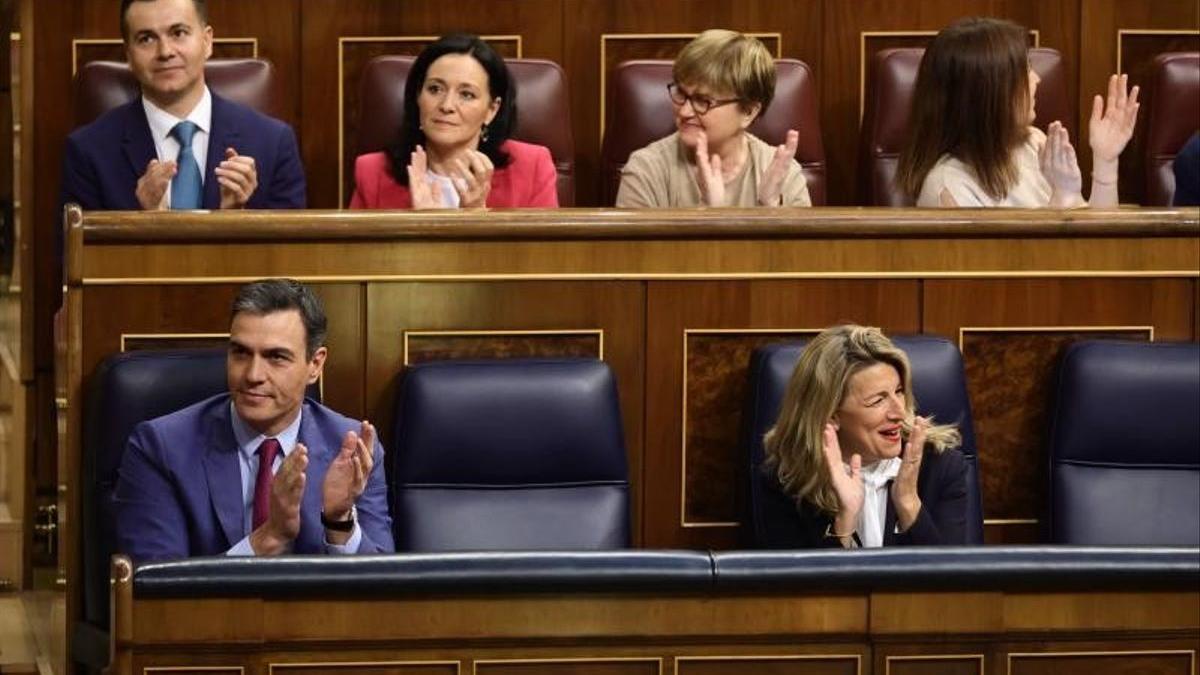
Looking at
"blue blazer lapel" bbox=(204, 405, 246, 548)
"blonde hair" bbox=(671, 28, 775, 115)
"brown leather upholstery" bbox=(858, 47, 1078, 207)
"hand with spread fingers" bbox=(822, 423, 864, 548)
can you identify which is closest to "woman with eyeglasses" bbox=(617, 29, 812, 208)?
"blonde hair" bbox=(671, 28, 775, 115)

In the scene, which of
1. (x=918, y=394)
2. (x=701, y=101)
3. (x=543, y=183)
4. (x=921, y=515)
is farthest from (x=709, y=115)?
(x=921, y=515)

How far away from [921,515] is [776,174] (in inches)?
17.9

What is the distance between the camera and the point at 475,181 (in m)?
1.99

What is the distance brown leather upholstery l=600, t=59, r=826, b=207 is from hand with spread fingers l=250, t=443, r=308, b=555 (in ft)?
2.53

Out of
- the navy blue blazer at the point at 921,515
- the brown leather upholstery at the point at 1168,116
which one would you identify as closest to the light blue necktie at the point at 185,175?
the navy blue blazer at the point at 921,515

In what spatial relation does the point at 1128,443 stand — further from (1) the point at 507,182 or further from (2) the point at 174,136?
(2) the point at 174,136

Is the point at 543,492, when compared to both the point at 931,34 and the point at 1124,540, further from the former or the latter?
the point at 931,34

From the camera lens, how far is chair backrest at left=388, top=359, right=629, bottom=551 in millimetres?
1716

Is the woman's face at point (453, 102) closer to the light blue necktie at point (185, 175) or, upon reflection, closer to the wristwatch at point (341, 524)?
the light blue necktie at point (185, 175)

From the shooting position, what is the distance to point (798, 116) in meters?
2.28

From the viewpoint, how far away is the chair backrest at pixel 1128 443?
70.9 inches

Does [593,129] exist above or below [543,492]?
above

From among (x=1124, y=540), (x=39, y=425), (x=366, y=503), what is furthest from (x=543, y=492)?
(x=39, y=425)

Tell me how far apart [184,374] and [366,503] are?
165mm
